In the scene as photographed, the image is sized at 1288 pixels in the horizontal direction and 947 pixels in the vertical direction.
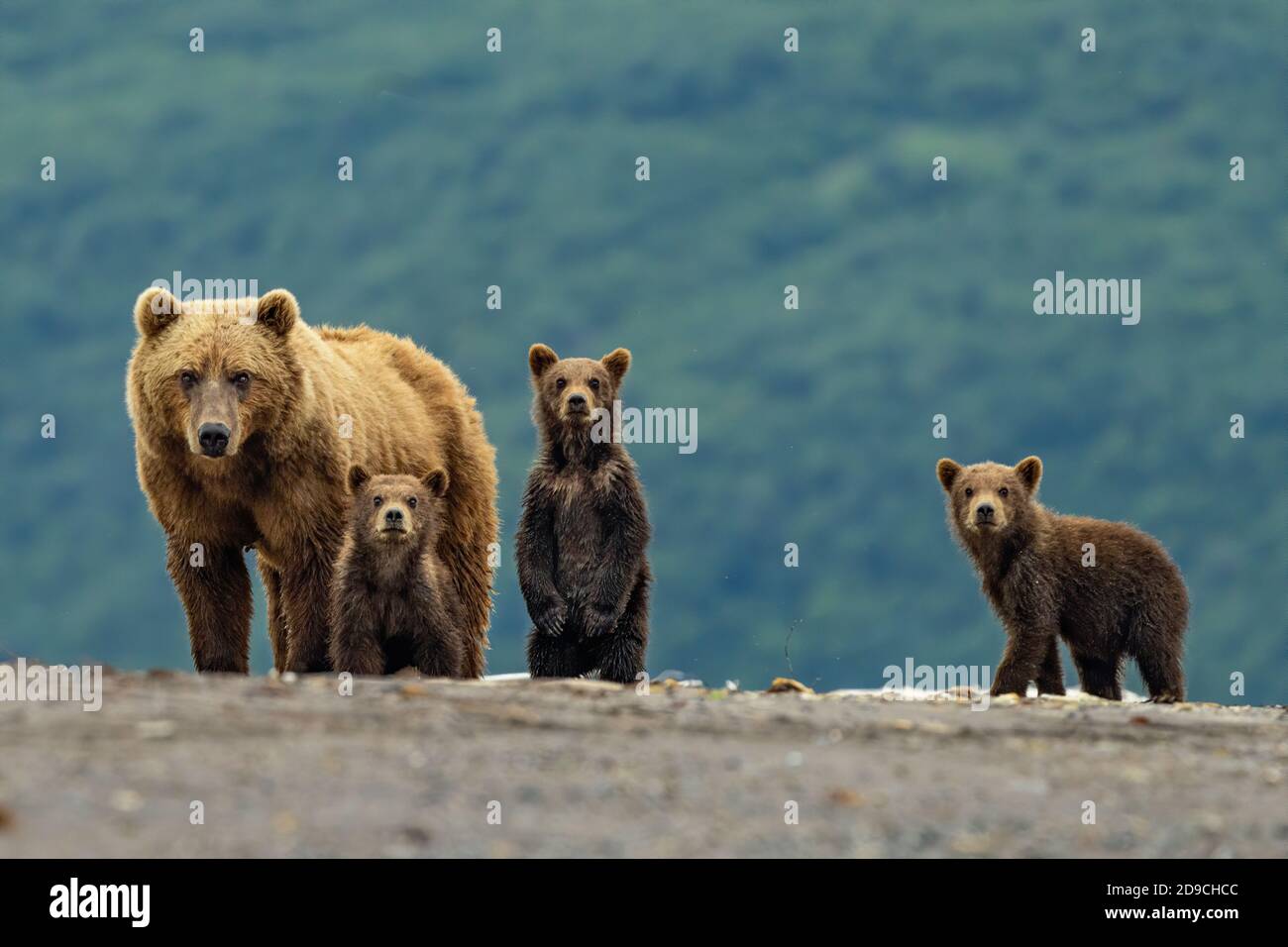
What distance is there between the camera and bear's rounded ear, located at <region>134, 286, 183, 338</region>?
9.84 metres

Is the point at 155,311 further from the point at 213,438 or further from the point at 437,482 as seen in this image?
the point at 437,482

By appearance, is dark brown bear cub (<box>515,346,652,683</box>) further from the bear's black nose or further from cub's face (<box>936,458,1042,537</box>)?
cub's face (<box>936,458,1042,537</box>)

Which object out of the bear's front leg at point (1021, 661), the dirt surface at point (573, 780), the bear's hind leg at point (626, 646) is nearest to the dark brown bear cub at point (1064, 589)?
the bear's front leg at point (1021, 661)

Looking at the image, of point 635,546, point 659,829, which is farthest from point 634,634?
point 659,829

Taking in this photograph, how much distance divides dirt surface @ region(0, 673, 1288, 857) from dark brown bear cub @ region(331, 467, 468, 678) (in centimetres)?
146

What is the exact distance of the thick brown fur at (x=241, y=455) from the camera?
9570 millimetres

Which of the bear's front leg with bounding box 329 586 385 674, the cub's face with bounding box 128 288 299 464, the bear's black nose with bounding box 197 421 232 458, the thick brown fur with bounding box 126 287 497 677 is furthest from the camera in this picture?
the thick brown fur with bounding box 126 287 497 677

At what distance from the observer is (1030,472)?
10.8 m

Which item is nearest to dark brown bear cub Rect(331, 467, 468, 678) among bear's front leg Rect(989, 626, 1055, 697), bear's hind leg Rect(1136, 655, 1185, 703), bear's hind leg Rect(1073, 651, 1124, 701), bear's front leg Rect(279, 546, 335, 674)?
bear's front leg Rect(279, 546, 335, 674)

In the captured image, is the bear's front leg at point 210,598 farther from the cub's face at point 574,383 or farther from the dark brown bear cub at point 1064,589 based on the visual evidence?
the dark brown bear cub at point 1064,589

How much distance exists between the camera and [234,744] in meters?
5.93

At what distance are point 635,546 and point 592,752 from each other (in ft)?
11.2

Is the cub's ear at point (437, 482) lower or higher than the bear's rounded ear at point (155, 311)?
lower

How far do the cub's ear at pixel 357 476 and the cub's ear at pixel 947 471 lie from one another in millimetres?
3537
